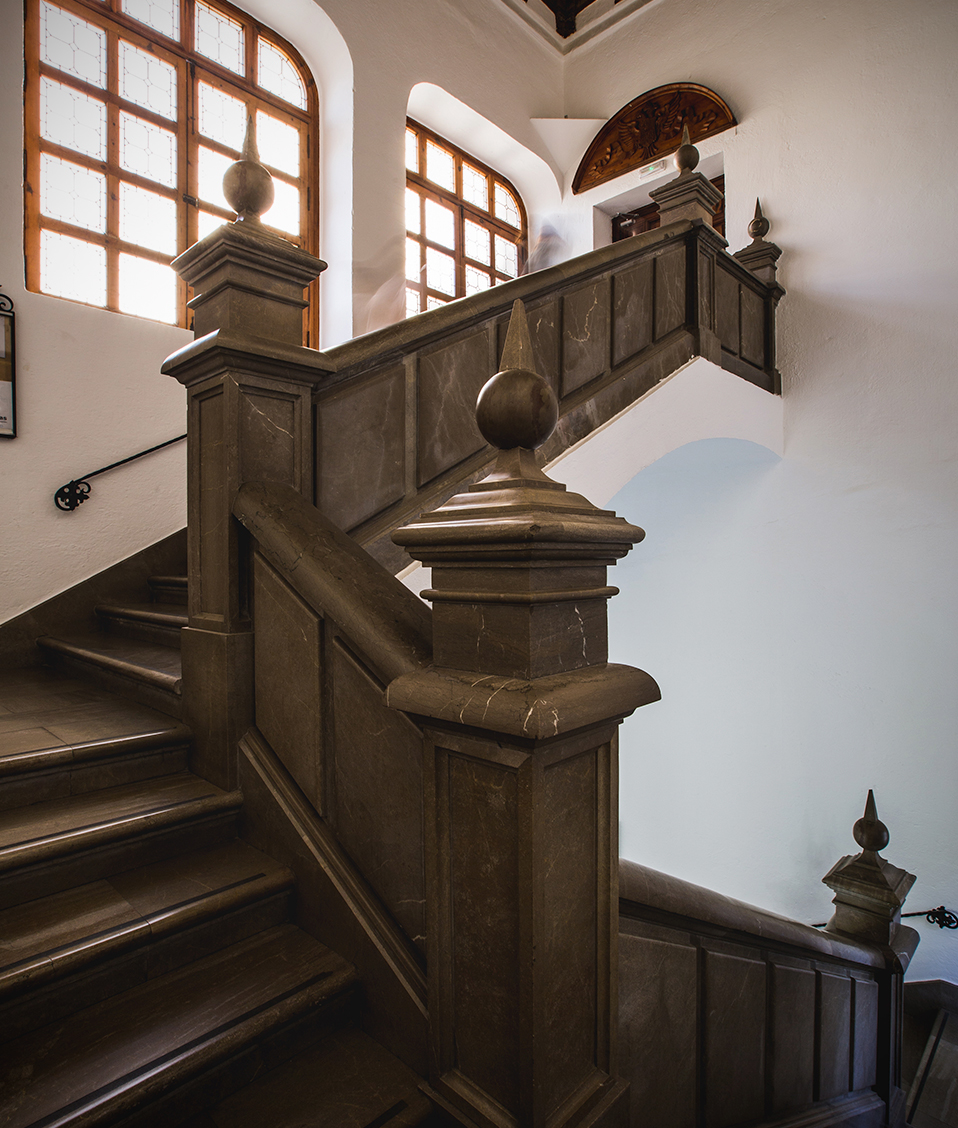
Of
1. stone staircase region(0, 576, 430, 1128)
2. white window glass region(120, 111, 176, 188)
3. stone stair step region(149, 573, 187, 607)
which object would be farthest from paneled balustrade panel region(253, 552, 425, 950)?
white window glass region(120, 111, 176, 188)

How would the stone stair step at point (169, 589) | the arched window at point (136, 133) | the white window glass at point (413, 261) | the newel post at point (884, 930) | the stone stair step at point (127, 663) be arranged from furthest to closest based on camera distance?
the white window glass at point (413, 261) → the arched window at point (136, 133) → the stone stair step at point (169, 589) → the newel post at point (884, 930) → the stone stair step at point (127, 663)

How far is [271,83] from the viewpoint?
4957 mm

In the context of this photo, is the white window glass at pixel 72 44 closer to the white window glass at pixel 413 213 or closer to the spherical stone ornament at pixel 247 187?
the white window glass at pixel 413 213

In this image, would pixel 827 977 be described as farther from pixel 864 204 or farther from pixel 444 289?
pixel 444 289

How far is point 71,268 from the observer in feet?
12.3

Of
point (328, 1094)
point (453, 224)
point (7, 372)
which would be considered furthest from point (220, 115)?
point (328, 1094)

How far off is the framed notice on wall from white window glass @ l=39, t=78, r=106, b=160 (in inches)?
47.9

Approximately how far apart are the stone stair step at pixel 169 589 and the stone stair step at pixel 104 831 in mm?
1618

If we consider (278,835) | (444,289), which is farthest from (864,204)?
(278,835)

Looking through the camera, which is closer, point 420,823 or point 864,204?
point 420,823

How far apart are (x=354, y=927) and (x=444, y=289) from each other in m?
6.09

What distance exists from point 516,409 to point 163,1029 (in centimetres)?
122

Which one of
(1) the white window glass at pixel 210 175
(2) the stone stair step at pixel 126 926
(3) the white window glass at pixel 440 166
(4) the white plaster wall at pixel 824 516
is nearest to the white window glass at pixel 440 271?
(3) the white window glass at pixel 440 166

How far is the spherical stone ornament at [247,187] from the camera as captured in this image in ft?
5.62
